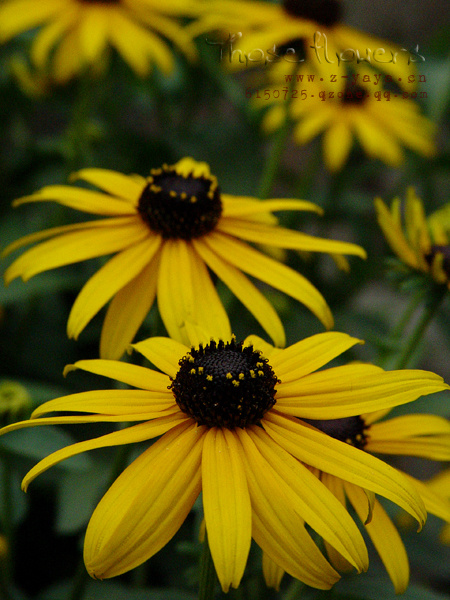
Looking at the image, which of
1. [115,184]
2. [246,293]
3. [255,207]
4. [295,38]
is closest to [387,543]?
[246,293]

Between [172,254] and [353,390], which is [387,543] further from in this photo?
[172,254]

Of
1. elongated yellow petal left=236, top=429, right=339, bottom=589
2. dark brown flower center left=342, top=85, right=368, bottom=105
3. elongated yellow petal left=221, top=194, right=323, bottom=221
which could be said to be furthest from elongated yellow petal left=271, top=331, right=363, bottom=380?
dark brown flower center left=342, top=85, right=368, bottom=105

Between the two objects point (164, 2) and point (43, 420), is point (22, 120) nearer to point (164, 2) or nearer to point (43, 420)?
point (164, 2)

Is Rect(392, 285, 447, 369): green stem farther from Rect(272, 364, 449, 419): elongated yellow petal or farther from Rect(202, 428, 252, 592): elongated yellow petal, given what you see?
Rect(202, 428, 252, 592): elongated yellow petal

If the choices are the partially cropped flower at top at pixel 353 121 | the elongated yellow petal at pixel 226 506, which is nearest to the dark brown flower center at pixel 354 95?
the partially cropped flower at top at pixel 353 121

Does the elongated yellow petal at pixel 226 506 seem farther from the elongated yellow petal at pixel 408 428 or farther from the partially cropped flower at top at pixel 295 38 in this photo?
the partially cropped flower at top at pixel 295 38

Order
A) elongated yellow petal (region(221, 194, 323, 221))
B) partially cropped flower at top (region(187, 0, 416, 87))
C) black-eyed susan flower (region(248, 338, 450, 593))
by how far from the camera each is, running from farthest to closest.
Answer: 1. partially cropped flower at top (region(187, 0, 416, 87))
2. elongated yellow petal (region(221, 194, 323, 221))
3. black-eyed susan flower (region(248, 338, 450, 593))

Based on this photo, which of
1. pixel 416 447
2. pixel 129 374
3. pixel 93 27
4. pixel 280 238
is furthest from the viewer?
pixel 93 27

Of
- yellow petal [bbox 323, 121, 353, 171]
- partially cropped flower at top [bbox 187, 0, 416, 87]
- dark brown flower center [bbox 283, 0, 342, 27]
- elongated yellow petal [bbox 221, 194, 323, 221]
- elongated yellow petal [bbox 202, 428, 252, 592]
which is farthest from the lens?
yellow petal [bbox 323, 121, 353, 171]
